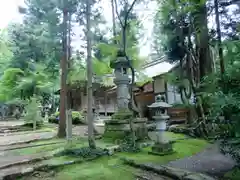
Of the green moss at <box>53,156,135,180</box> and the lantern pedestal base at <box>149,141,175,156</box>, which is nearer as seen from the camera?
the green moss at <box>53,156,135,180</box>

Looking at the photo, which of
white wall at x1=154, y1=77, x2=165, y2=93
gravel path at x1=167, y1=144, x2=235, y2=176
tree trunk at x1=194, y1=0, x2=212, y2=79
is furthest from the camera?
white wall at x1=154, y1=77, x2=165, y2=93

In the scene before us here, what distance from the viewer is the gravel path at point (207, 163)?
14.3 ft

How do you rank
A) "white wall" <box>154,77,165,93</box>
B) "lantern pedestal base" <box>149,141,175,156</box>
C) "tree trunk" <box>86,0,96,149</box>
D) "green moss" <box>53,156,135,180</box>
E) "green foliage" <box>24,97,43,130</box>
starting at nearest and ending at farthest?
1. "green moss" <box>53,156,135,180</box>
2. "lantern pedestal base" <box>149,141,175,156</box>
3. "tree trunk" <box>86,0,96,149</box>
4. "green foliage" <box>24,97,43,130</box>
5. "white wall" <box>154,77,165,93</box>

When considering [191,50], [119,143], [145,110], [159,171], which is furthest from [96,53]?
[159,171]

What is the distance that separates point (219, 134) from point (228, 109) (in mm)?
Answer: 662

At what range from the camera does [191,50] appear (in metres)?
8.96

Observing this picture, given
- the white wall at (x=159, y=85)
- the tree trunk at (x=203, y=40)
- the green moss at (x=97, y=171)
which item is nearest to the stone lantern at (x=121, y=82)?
the green moss at (x=97, y=171)

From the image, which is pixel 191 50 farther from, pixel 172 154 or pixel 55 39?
pixel 55 39

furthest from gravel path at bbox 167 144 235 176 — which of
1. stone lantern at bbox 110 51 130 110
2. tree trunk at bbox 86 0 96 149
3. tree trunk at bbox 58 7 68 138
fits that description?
tree trunk at bbox 58 7 68 138

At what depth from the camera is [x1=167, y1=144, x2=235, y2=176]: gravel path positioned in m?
4.35

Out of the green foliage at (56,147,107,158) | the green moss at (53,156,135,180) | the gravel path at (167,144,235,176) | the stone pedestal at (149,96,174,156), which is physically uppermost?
the stone pedestal at (149,96,174,156)

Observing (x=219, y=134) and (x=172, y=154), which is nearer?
(x=219, y=134)

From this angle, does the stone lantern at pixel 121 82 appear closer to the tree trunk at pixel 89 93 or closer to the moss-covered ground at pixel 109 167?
the tree trunk at pixel 89 93

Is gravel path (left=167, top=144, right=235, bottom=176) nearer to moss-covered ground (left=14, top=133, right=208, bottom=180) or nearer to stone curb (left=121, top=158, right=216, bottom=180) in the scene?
moss-covered ground (left=14, top=133, right=208, bottom=180)
